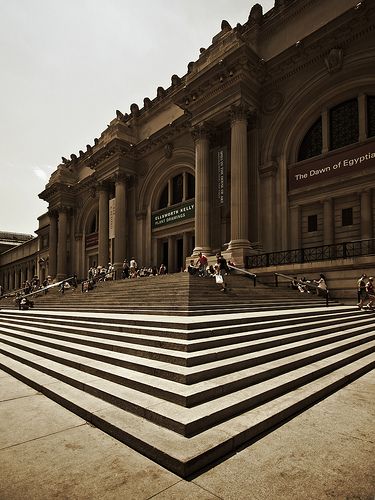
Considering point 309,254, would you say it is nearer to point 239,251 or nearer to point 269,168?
point 239,251

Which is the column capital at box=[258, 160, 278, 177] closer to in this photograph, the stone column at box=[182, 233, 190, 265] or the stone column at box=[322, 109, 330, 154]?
the stone column at box=[322, 109, 330, 154]

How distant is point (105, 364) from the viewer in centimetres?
588

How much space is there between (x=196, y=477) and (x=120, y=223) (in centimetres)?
2736

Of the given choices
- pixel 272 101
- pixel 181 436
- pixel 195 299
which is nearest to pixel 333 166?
pixel 272 101

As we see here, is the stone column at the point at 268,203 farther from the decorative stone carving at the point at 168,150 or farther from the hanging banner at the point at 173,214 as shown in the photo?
the decorative stone carving at the point at 168,150

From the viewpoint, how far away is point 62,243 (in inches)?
1515

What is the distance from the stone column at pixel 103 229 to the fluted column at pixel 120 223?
89.6 inches

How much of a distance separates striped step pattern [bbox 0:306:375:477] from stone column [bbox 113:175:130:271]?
19884 millimetres

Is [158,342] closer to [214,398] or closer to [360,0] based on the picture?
[214,398]

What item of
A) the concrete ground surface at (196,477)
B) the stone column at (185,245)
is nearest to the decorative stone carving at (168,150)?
the stone column at (185,245)

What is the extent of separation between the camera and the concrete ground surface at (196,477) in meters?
2.79

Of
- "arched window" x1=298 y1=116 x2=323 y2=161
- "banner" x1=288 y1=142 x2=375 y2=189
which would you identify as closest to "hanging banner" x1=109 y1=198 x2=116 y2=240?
"banner" x1=288 y1=142 x2=375 y2=189

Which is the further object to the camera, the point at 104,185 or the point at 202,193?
the point at 104,185

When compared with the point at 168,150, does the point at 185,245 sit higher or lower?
lower
